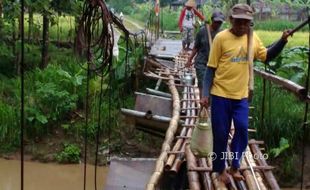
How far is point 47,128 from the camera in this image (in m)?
7.65

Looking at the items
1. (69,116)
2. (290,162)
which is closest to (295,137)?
(290,162)

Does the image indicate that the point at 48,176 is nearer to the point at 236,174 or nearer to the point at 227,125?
the point at 236,174

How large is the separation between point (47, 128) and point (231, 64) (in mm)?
5307

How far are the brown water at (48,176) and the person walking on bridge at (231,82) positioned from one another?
3.73 metres

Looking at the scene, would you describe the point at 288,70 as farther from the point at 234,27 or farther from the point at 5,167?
the point at 234,27

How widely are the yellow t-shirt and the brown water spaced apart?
386 cm

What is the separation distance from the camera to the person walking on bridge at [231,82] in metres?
2.74

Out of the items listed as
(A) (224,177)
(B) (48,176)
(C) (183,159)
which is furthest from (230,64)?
(B) (48,176)

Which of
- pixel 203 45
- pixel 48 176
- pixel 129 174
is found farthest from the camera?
pixel 48 176

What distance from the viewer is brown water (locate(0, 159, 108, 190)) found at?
21.2 feet

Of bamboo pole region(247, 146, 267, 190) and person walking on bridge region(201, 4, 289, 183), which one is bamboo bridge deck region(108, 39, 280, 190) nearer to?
bamboo pole region(247, 146, 267, 190)

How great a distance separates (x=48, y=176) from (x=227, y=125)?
4399 millimetres

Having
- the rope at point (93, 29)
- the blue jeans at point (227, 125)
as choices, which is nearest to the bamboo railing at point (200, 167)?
the blue jeans at point (227, 125)

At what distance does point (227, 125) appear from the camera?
9.37 feet
